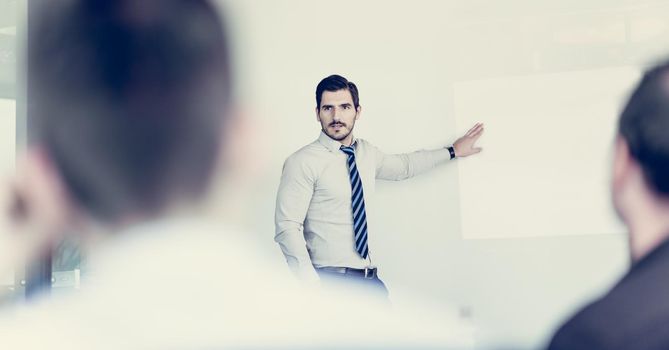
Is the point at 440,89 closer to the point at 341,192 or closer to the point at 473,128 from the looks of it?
the point at 473,128

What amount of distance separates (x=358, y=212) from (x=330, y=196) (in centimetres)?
15

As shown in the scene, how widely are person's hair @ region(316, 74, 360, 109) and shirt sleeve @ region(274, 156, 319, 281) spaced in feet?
1.09

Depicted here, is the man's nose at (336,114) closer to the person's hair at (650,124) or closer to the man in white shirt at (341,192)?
the man in white shirt at (341,192)

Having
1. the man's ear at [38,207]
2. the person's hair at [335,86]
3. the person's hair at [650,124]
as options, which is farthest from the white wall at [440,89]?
the man's ear at [38,207]

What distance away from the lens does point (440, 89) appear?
3.57m

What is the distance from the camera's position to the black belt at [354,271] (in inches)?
140

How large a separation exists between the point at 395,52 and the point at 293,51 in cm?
51

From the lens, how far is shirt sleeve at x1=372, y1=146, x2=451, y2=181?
3547 mm

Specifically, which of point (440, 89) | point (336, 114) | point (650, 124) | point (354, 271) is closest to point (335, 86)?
point (336, 114)

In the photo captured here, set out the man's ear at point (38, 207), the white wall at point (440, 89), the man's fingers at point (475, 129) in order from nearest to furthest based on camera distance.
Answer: the man's ear at point (38, 207), the white wall at point (440, 89), the man's fingers at point (475, 129)

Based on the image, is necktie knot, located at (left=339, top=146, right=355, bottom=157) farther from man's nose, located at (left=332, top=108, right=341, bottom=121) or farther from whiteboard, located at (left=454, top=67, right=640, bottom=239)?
whiteboard, located at (left=454, top=67, right=640, bottom=239)

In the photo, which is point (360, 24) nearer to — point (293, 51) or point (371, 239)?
point (293, 51)

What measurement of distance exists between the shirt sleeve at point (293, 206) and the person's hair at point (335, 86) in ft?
1.09

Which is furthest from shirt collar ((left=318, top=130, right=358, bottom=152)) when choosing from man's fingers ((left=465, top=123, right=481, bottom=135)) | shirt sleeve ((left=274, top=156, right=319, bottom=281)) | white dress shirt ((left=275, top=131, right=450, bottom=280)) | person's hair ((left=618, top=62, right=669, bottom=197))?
person's hair ((left=618, top=62, right=669, bottom=197))
